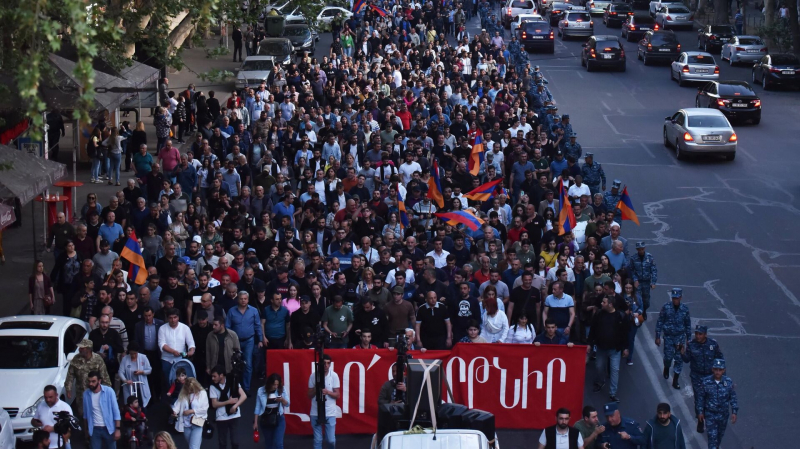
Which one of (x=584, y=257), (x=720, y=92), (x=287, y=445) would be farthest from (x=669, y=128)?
(x=287, y=445)

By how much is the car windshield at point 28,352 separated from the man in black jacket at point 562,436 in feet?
20.2

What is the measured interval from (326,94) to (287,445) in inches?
660

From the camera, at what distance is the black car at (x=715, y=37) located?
49938mm

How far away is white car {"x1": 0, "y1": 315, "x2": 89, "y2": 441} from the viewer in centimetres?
1346

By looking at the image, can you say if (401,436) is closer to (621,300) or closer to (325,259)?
(621,300)

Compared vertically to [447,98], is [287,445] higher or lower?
lower

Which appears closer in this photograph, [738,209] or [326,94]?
[738,209]

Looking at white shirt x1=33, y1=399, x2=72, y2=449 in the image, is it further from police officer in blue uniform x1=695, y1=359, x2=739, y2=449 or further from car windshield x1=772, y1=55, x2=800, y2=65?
car windshield x1=772, y1=55, x2=800, y2=65

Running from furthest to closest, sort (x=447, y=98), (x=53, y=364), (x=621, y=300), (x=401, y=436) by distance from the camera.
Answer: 1. (x=447, y=98)
2. (x=621, y=300)
3. (x=53, y=364)
4. (x=401, y=436)

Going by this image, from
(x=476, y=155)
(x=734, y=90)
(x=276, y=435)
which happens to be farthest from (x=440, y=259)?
(x=734, y=90)

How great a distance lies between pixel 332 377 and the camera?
43.9ft

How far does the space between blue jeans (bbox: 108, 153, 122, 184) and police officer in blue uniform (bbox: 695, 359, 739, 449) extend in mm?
15566

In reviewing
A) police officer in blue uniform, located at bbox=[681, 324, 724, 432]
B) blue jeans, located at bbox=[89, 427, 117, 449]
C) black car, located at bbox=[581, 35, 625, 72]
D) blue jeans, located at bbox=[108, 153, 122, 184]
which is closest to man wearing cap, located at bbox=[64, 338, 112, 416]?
blue jeans, located at bbox=[89, 427, 117, 449]

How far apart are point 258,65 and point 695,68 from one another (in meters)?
15.0
